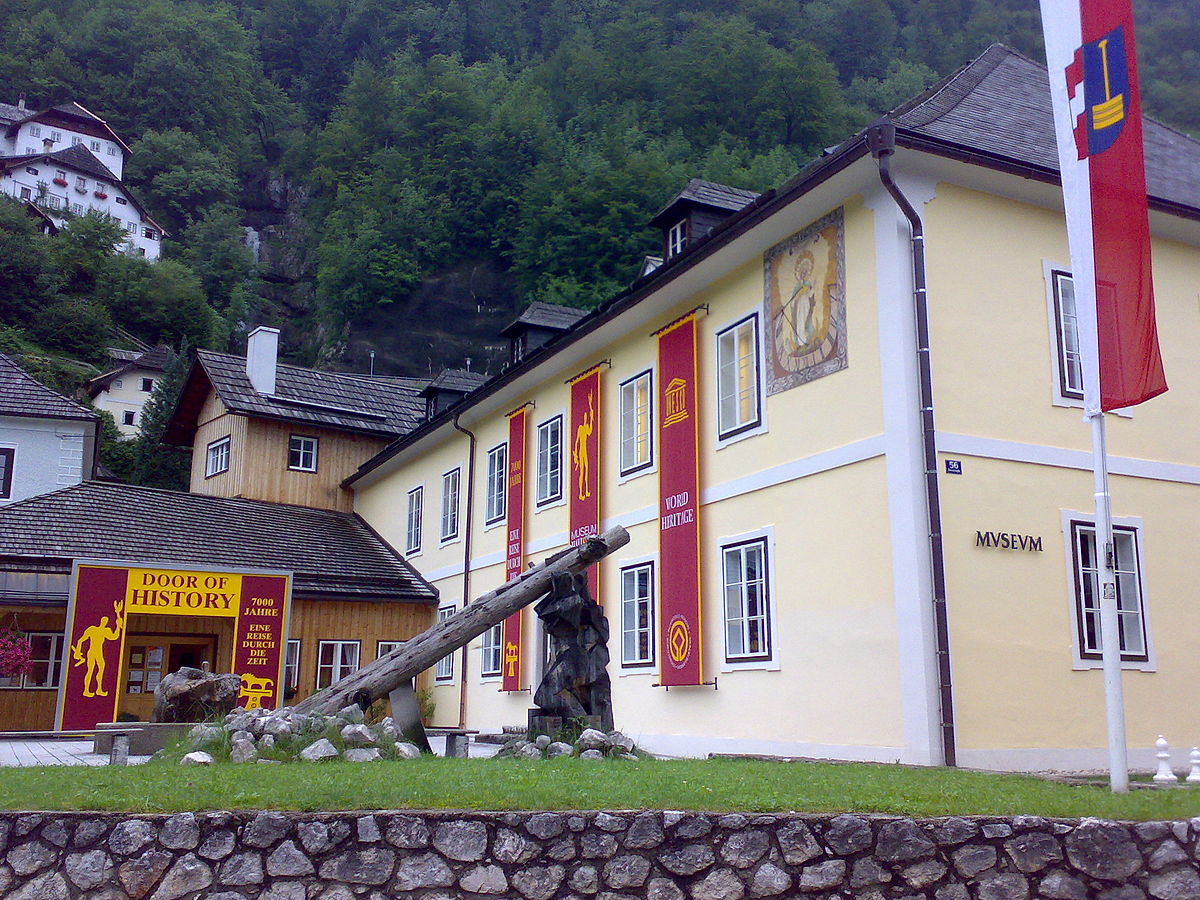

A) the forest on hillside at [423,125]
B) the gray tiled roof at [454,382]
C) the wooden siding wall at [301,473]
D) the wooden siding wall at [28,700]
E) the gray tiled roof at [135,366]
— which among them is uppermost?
the forest on hillside at [423,125]

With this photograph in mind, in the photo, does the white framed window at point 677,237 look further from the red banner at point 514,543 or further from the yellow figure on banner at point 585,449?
the red banner at point 514,543

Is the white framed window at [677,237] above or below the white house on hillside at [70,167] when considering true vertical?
below

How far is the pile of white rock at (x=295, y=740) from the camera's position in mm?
9422

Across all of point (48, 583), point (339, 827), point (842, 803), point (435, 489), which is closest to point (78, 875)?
point (339, 827)

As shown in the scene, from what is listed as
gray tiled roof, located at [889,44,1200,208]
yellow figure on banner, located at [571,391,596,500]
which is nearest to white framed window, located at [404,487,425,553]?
yellow figure on banner, located at [571,391,596,500]

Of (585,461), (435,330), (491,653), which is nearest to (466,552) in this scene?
(491,653)

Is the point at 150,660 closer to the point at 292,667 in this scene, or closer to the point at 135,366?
the point at 292,667

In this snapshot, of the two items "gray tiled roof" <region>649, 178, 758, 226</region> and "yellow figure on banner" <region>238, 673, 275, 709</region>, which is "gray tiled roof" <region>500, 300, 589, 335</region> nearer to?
"gray tiled roof" <region>649, 178, 758, 226</region>

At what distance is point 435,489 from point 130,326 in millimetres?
51250

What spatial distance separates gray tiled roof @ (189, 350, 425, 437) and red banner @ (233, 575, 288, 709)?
28.7 ft

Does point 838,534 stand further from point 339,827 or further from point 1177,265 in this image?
point 339,827

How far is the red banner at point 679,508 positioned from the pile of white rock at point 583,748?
3.94m

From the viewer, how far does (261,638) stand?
66.4 ft

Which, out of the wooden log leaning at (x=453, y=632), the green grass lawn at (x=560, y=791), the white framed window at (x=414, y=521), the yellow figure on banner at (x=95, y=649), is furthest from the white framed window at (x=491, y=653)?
the green grass lawn at (x=560, y=791)
